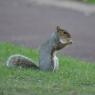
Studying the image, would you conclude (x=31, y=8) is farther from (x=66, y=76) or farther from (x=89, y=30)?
(x=66, y=76)

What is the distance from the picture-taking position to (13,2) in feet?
82.6

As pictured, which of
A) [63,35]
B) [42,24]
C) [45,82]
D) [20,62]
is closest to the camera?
[45,82]

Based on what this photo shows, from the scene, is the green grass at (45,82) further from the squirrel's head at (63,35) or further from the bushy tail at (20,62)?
the squirrel's head at (63,35)

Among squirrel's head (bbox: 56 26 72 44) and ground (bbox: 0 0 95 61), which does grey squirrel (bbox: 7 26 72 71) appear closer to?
squirrel's head (bbox: 56 26 72 44)

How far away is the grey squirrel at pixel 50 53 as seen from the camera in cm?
912

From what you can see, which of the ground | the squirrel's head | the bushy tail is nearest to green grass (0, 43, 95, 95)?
the bushy tail

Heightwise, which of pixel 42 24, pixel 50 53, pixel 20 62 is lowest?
pixel 20 62

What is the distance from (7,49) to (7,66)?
3.03 m

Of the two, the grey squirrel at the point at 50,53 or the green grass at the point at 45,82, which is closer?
the green grass at the point at 45,82

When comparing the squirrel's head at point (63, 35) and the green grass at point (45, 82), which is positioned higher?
the squirrel's head at point (63, 35)

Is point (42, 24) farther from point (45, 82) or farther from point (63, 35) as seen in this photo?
point (45, 82)

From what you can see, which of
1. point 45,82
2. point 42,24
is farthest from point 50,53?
point 42,24

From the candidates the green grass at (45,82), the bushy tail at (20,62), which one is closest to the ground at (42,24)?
the bushy tail at (20,62)

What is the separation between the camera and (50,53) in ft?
30.3
